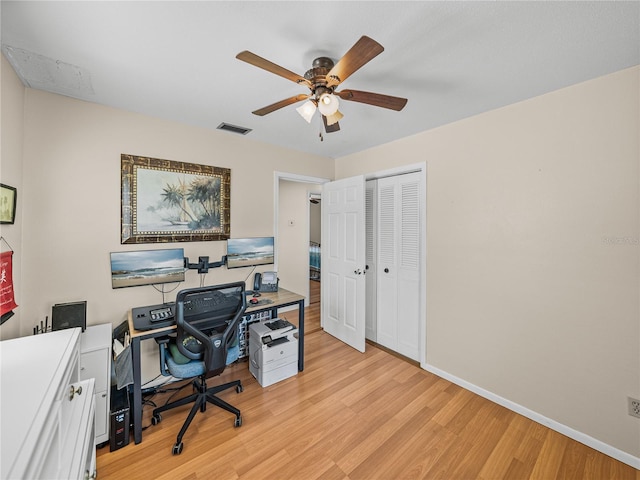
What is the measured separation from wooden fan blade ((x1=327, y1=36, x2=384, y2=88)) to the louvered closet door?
1679 mm

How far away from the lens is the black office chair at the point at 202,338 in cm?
175

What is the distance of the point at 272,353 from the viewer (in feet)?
7.95

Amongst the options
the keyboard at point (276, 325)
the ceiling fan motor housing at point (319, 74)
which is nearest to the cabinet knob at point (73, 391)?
the keyboard at point (276, 325)

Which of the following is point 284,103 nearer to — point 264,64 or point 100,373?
point 264,64

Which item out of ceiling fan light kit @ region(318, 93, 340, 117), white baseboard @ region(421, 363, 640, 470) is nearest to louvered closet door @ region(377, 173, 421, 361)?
white baseboard @ region(421, 363, 640, 470)

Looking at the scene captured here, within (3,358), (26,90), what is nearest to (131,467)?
(3,358)

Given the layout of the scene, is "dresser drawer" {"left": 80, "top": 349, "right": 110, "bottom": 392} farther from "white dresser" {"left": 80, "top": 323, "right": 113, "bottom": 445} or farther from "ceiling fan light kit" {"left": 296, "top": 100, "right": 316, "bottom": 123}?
"ceiling fan light kit" {"left": 296, "top": 100, "right": 316, "bottom": 123}

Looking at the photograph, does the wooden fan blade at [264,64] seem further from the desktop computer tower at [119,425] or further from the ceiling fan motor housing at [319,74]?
the desktop computer tower at [119,425]

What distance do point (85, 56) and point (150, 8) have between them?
0.66 metres

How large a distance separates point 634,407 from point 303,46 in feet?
9.51

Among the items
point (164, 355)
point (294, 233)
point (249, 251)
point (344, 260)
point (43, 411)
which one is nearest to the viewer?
point (43, 411)

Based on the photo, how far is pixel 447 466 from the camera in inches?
64.2

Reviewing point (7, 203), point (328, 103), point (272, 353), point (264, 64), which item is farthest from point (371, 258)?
point (7, 203)

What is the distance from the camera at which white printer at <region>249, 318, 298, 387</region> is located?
7.87 feet
